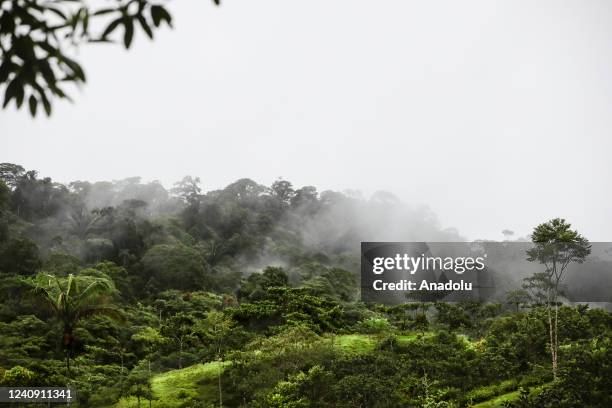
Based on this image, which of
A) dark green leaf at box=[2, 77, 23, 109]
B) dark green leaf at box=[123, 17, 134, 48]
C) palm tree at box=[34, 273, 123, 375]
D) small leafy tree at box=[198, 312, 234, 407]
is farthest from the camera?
small leafy tree at box=[198, 312, 234, 407]

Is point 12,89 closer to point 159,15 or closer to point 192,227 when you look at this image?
point 159,15

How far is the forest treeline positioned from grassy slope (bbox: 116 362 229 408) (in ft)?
0.19

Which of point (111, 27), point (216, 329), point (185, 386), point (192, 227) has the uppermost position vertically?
point (192, 227)

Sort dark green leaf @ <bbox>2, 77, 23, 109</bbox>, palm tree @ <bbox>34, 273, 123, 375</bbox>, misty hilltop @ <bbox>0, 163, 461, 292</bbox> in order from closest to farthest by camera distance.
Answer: dark green leaf @ <bbox>2, 77, 23, 109</bbox>, palm tree @ <bbox>34, 273, 123, 375</bbox>, misty hilltop @ <bbox>0, 163, 461, 292</bbox>

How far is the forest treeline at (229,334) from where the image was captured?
14.4 metres

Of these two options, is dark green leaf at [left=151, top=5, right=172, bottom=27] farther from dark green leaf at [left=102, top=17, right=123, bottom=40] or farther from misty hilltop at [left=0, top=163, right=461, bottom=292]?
misty hilltop at [left=0, top=163, right=461, bottom=292]

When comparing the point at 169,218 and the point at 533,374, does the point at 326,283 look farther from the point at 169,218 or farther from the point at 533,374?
the point at 169,218

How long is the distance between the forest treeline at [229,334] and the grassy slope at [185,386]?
0.19 feet

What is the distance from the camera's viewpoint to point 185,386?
17047mm

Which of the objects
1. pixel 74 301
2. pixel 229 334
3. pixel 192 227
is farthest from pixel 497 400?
pixel 192 227

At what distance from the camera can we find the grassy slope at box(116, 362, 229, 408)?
625 inches

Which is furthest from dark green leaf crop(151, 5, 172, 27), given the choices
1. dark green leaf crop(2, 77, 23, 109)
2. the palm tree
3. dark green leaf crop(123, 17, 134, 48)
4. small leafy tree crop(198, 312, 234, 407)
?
small leafy tree crop(198, 312, 234, 407)

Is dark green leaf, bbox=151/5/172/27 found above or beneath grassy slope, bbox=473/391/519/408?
above

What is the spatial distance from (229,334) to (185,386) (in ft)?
11.0
